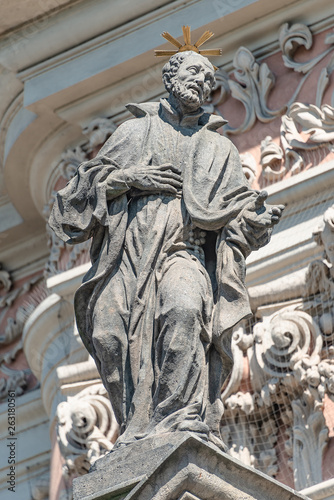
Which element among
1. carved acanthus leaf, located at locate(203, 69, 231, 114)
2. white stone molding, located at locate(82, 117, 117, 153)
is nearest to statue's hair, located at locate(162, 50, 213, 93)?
carved acanthus leaf, located at locate(203, 69, 231, 114)

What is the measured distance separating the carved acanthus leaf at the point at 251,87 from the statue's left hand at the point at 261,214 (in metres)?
4.00

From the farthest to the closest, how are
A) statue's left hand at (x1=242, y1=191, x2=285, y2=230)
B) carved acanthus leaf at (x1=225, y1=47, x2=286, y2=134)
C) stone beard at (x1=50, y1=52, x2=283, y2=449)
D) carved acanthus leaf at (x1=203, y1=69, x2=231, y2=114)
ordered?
carved acanthus leaf at (x1=203, y1=69, x2=231, y2=114)
carved acanthus leaf at (x1=225, y1=47, x2=286, y2=134)
statue's left hand at (x1=242, y1=191, x2=285, y2=230)
stone beard at (x1=50, y1=52, x2=283, y2=449)

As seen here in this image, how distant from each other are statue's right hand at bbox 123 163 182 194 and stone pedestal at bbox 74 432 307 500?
3.91 feet

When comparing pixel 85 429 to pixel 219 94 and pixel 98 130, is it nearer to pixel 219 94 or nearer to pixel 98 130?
pixel 98 130

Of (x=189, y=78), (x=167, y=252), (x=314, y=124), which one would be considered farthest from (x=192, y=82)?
(x=314, y=124)

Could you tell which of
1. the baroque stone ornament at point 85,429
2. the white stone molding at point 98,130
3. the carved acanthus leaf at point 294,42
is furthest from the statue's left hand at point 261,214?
the white stone molding at point 98,130

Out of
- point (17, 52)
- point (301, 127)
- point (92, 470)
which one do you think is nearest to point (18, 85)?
point (17, 52)

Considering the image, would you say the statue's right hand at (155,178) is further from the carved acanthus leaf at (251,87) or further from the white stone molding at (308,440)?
the carved acanthus leaf at (251,87)

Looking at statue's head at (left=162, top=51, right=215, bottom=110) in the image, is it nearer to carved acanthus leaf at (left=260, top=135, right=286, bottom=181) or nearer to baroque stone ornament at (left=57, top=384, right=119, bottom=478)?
carved acanthus leaf at (left=260, top=135, right=286, bottom=181)

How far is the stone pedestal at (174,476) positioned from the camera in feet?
18.6

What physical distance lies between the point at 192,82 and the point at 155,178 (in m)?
0.55

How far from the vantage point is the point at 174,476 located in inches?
224

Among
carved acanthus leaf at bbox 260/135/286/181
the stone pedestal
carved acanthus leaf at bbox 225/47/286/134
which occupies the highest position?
carved acanthus leaf at bbox 225/47/286/134

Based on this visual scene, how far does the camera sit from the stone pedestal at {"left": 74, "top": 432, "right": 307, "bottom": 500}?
18.6 feet
